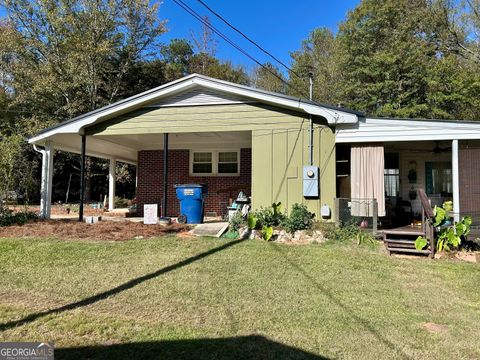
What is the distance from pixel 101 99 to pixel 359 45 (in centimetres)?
1717

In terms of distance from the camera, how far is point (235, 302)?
5152mm

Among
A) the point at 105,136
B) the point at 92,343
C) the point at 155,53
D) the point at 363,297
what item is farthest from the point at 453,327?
the point at 155,53

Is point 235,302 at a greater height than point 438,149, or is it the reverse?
point 438,149

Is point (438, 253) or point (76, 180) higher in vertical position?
point (76, 180)

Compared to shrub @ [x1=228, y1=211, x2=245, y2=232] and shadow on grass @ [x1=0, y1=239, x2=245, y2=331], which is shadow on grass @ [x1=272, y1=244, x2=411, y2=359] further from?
shrub @ [x1=228, y1=211, x2=245, y2=232]

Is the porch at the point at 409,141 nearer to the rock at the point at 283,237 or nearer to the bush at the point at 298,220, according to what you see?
the bush at the point at 298,220

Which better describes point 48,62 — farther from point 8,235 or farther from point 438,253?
point 438,253

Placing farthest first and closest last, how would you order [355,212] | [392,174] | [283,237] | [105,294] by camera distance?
[392,174] < [355,212] < [283,237] < [105,294]

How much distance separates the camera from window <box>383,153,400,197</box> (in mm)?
13305

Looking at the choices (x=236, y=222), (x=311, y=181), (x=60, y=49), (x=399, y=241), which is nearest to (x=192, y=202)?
(x=236, y=222)

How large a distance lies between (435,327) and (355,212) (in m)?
5.41

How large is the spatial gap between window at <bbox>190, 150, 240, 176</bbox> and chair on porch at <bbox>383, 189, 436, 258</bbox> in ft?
23.1

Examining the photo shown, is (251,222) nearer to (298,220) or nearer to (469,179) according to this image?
(298,220)

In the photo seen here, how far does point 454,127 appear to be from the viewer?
9492 mm
